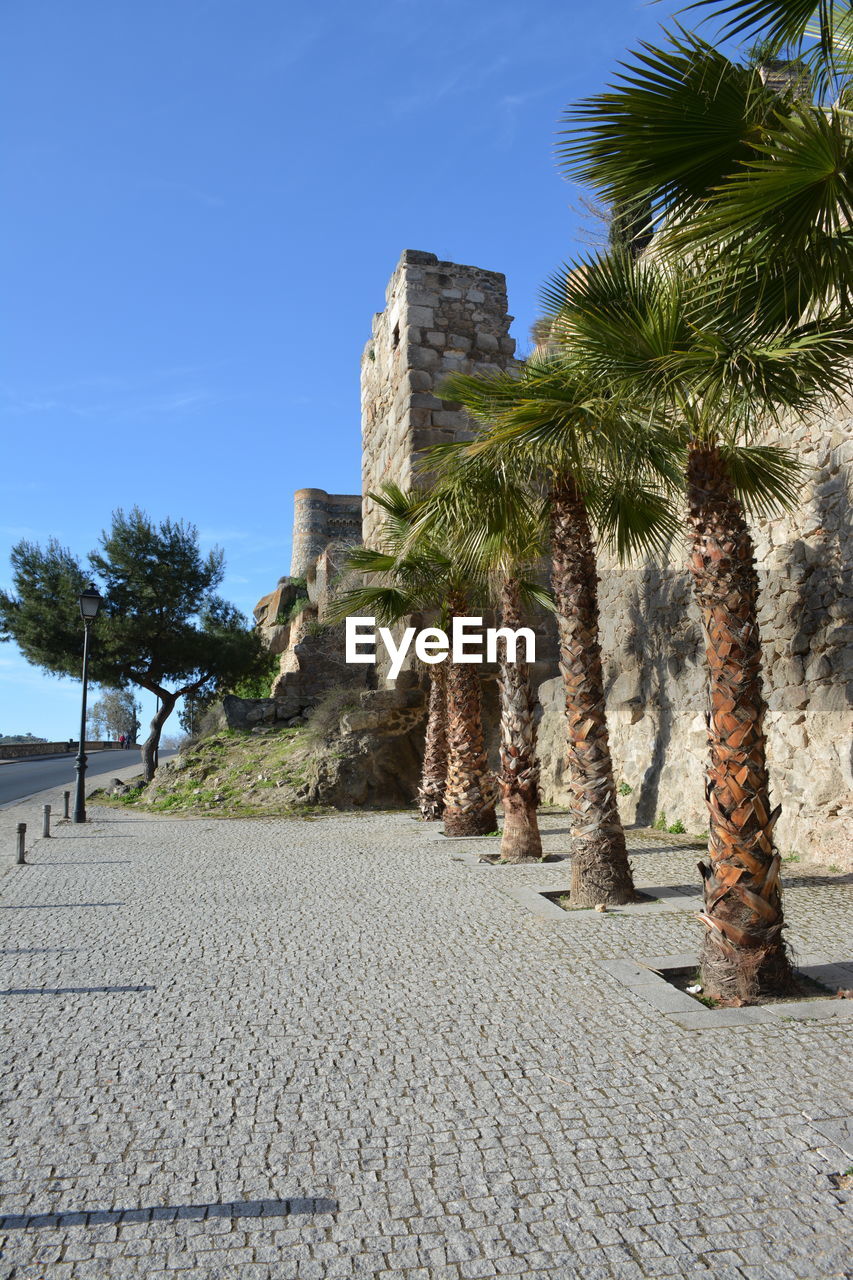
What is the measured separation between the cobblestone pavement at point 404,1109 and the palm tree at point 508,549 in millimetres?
2386

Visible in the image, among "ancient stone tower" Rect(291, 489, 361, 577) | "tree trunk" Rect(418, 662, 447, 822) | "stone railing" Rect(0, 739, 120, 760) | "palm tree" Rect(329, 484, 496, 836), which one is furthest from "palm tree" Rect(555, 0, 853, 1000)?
"stone railing" Rect(0, 739, 120, 760)

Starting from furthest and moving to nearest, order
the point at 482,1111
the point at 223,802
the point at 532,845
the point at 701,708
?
the point at 223,802
the point at 701,708
the point at 532,845
the point at 482,1111

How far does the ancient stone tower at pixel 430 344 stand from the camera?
13.4 meters

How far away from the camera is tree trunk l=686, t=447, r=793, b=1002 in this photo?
436 cm

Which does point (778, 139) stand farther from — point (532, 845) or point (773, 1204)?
point (532, 845)

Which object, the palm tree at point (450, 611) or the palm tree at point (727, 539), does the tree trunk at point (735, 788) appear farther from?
the palm tree at point (450, 611)

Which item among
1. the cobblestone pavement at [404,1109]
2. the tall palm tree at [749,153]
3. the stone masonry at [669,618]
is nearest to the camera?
the cobblestone pavement at [404,1109]

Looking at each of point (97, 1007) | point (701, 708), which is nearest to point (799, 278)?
point (97, 1007)

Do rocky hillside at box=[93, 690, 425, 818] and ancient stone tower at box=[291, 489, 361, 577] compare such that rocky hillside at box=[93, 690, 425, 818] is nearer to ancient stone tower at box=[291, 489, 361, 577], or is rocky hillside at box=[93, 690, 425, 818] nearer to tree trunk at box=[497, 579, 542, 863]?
tree trunk at box=[497, 579, 542, 863]

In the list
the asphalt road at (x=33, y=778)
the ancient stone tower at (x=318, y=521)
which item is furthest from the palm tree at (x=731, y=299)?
the ancient stone tower at (x=318, y=521)

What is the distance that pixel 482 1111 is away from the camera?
10.6 ft

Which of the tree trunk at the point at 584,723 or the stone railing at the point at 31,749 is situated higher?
the tree trunk at the point at 584,723

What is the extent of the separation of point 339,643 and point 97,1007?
44.3ft

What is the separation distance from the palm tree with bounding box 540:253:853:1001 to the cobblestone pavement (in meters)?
0.47
